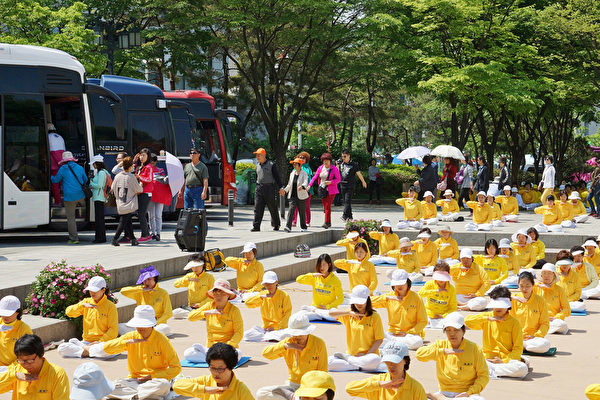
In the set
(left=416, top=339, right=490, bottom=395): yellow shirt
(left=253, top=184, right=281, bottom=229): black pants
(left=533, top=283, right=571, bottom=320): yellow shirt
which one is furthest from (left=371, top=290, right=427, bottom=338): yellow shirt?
(left=253, top=184, right=281, bottom=229): black pants

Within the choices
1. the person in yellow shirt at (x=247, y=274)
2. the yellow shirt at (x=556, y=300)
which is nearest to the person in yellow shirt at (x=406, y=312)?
the yellow shirt at (x=556, y=300)

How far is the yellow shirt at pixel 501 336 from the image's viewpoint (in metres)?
9.20

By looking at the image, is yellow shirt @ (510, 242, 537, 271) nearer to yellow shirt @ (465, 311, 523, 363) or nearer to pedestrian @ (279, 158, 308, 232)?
pedestrian @ (279, 158, 308, 232)

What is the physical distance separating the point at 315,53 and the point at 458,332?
77.2ft

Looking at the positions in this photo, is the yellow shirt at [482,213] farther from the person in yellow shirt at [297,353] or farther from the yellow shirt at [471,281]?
the person in yellow shirt at [297,353]

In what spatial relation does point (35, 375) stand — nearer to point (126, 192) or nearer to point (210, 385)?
point (210, 385)

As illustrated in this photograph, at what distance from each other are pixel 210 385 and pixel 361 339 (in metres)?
3.12

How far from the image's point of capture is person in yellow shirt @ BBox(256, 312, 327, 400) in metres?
7.69

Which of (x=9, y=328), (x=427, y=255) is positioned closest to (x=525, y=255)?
(x=427, y=255)

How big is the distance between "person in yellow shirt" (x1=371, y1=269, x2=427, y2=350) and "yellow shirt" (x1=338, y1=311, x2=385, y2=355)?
997 millimetres

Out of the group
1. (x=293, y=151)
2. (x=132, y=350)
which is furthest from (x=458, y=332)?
(x=293, y=151)

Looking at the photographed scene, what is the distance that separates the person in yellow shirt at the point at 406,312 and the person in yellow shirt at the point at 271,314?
4.12ft

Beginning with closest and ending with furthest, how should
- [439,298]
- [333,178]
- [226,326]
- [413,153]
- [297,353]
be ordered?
1. [297,353]
2. [226,326]
3. [439,298]
4. [333,178]
5. [413,153]

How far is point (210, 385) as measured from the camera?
21.6ft
